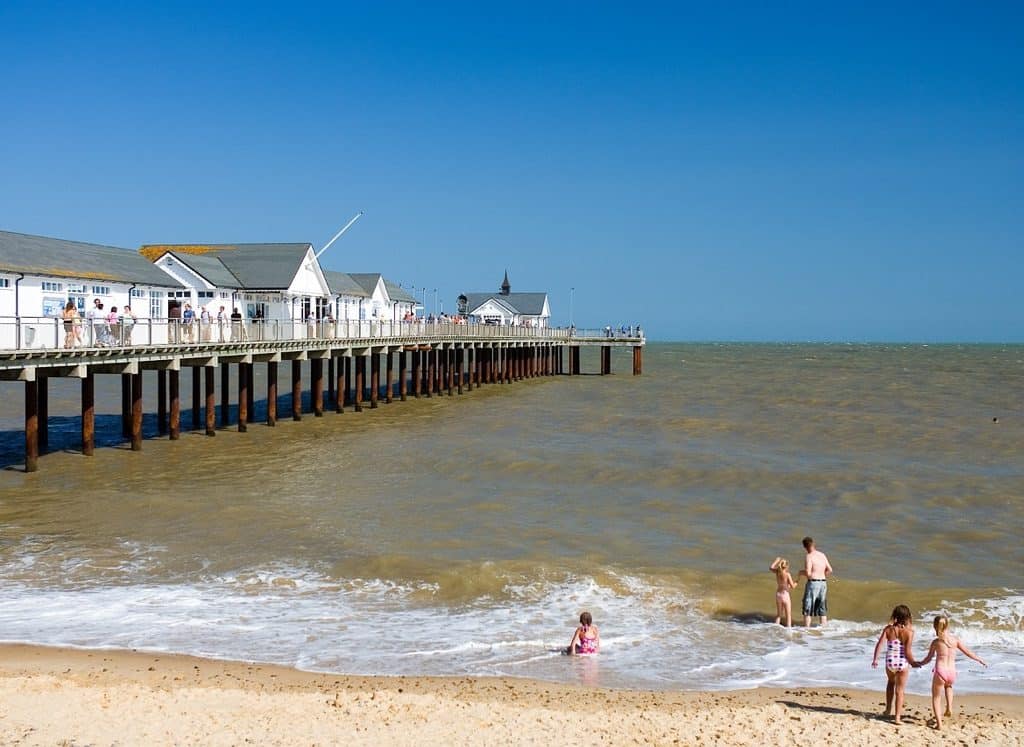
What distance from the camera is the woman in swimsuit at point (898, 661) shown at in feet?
32.0

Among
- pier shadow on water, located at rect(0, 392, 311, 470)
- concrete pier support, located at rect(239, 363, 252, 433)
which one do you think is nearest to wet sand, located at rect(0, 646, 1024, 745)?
pier shadow on water, located at rect(0, 392, 311, 470)

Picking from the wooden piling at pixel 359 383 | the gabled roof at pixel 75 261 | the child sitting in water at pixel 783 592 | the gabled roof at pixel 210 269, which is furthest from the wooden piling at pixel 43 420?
the child sitting in water at pixel 783 592

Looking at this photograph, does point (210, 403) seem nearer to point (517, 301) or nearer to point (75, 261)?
point (75, 261)

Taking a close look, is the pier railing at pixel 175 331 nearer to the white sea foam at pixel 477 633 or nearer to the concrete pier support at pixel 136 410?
the concrete pier support at pixel 136 410

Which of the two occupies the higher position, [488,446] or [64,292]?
[64,292]

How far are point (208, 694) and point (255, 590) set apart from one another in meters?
4.35

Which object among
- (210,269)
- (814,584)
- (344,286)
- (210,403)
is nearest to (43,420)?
(210,403)

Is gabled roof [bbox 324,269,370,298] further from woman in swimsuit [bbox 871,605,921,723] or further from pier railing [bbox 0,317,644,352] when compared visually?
woman in swimsuit [bbox 871,605,921,723]

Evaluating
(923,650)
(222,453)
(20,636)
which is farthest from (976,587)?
(222,453)

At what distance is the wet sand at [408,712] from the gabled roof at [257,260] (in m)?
31.1

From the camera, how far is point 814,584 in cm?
1330

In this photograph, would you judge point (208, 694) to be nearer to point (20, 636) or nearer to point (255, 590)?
point (20, 636)

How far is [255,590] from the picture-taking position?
14.3 meters

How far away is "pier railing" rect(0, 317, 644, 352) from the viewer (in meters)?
22.1
